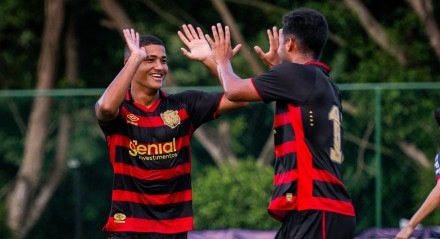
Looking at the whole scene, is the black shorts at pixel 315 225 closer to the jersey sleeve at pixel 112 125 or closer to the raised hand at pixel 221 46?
the raised hand at pixel 221 46

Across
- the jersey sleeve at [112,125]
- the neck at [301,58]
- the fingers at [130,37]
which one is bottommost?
the jersey sleeve at [112,125]

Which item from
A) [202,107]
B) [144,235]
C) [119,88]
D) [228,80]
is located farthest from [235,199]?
[228,80]

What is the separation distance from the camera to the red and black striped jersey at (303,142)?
21.1ft

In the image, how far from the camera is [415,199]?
12.5 meters

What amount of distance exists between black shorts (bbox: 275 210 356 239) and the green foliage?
6001mm

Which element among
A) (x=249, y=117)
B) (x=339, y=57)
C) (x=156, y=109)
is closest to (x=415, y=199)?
(x=249, y=117)

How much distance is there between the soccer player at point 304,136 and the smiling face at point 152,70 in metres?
1.07

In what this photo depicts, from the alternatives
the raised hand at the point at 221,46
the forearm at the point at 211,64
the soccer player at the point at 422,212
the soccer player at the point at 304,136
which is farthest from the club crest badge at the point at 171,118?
the soccer player at the point at 422,212

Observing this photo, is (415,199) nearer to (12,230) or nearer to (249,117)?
(249,117)

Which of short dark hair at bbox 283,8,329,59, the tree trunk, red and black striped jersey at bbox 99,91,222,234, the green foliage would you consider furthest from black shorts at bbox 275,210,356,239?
the tree trunk

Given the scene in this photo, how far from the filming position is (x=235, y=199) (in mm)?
12695

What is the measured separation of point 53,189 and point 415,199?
12.2 feet

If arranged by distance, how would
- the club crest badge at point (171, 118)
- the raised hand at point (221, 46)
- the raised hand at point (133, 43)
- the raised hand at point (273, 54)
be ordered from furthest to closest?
the club crest badge at point (171, 118), the raised hand at point (133, 43), the raised hand at point (273, 54), the raised hand at point (221, 46)

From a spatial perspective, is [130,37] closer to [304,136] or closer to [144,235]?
[144,235]
